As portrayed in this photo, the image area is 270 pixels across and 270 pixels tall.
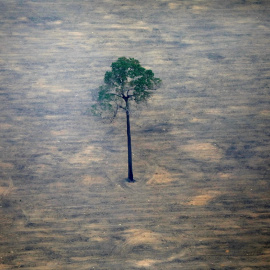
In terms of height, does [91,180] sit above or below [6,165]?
below

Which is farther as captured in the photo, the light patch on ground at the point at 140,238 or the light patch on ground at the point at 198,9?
the light patch on ground at the point at 198,9

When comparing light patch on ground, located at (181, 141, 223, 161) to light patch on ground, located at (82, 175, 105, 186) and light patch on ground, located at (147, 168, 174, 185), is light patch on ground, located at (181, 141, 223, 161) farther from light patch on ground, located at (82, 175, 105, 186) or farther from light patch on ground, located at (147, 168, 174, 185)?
light patch on ground, located at (82, 175, 105, 186)

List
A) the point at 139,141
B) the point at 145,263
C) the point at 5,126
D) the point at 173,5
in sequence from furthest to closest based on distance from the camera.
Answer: the point at 173,5, the point at 5,126, the point at 139,141, the point at 145,263

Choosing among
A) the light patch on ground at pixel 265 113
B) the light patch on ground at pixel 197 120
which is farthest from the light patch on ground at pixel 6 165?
the light patch on ground at pixel 265 113

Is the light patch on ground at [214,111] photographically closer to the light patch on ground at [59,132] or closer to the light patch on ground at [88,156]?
the light patch on ground at [88,156]

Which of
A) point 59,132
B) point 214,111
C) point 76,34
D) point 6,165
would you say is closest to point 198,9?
point 76,34

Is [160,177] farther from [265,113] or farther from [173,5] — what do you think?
[173,5]
